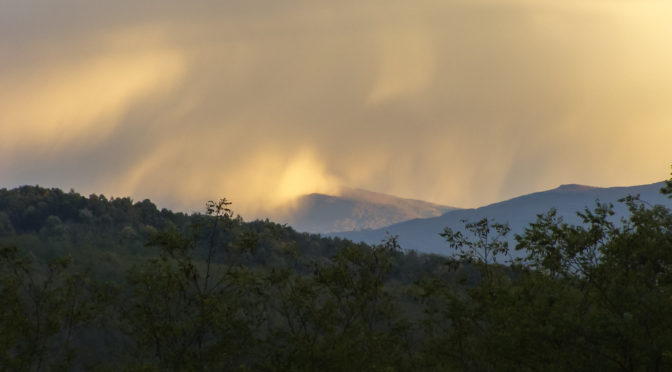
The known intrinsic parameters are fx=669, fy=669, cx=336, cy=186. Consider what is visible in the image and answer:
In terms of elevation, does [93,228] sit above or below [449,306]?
above

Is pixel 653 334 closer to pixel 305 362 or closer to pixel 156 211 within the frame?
pixel 305 362

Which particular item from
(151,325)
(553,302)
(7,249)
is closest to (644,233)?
(553,302)

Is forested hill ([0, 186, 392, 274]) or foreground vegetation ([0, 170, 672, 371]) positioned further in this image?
forested hill ([0, 186, 392, 274])

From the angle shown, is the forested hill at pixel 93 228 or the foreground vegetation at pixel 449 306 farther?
the forested hill at pixel 93 228

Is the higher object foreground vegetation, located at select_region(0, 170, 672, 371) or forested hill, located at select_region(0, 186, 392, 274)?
forested hill, located at select_region(0, 186, 392, 274)

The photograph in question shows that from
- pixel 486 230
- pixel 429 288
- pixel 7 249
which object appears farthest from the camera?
pixel 486 230

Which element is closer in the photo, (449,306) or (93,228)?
(449,306)

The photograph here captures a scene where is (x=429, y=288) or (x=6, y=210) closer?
(x=429, y=288)

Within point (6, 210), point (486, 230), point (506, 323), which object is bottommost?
point (506, 323)

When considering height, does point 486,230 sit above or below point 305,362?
above

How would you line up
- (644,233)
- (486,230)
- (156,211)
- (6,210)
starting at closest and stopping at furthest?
(644,233) < (486,230) < (6,210) < (156,211)

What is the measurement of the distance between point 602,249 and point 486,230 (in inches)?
297

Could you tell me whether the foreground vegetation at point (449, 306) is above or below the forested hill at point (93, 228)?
below

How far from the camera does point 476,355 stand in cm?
2398
